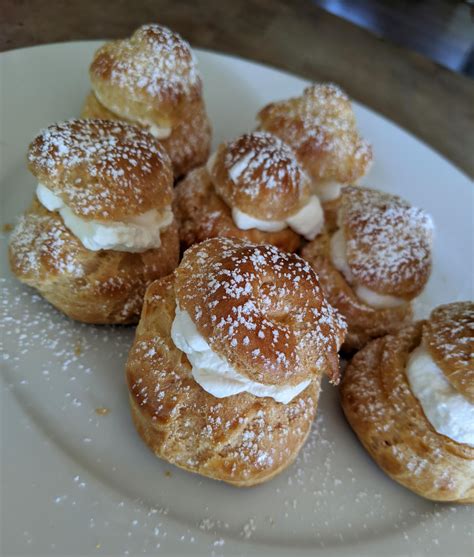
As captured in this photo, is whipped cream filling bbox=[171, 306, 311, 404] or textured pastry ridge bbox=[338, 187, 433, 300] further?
textured pastry ridge bbox=[338, 187, 433, 300]

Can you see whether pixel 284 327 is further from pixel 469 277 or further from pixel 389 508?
pixel 469 277

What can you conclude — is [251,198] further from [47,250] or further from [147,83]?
[47,250]

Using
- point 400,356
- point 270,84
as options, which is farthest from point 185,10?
point 400,356

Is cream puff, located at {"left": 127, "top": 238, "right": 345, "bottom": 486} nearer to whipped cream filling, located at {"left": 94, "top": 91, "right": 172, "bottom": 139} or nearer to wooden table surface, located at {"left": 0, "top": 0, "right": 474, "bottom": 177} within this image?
whipped cream filling, located at {"left": 94, "top": 91, "right": 172, "bottom": 139}

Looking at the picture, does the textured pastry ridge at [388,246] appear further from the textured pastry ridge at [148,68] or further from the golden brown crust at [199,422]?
the textured pastry ridge at [148,68]

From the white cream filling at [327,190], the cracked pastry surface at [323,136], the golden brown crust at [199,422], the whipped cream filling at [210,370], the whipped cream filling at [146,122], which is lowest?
the golden brown crust at [199,422]

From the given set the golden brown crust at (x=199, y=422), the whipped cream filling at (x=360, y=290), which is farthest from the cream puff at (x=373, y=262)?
the golden brown crust at (x=199, y=422)

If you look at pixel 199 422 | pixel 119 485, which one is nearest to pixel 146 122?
pixel 199 422

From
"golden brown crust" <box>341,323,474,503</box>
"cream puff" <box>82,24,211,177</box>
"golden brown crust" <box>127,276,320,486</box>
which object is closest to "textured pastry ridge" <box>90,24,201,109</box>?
"cream puff" <box>82,24,211,177</box>
